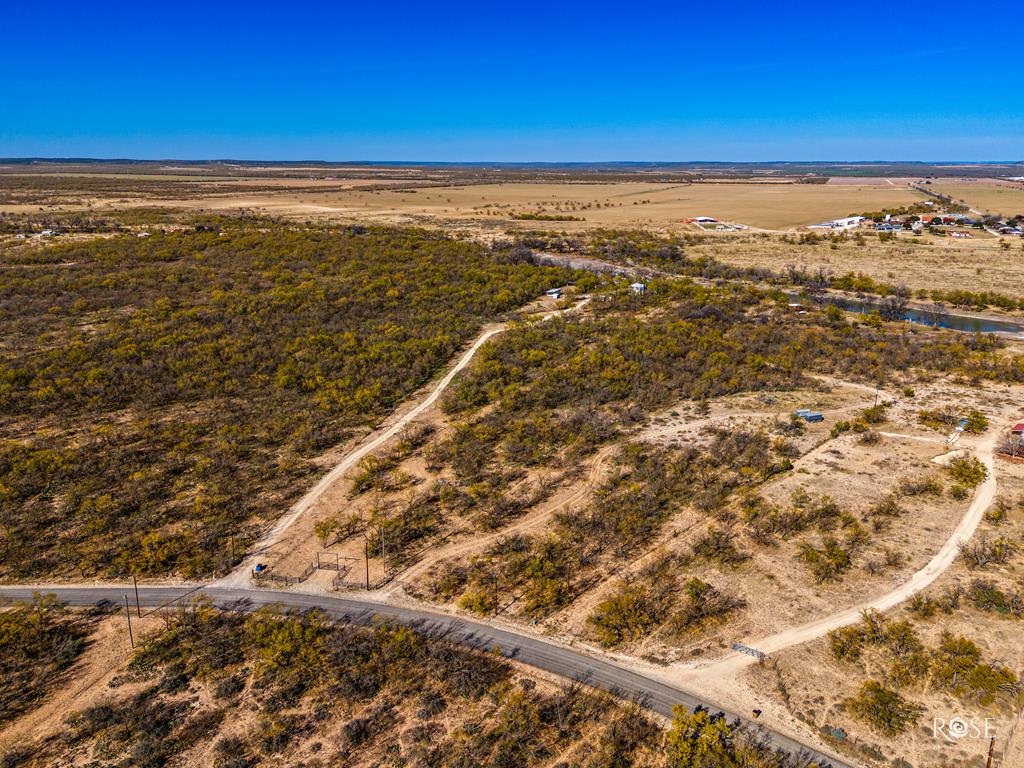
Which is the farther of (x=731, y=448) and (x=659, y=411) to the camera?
(x=659, y=411)

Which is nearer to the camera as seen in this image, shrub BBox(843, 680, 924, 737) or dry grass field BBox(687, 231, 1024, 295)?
shrub BBox(843, 680, 924, 737)

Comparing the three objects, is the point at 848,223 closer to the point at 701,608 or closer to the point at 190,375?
the point at 701,608

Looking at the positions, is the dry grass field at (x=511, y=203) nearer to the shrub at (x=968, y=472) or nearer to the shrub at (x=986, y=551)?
the shrub at (x=968, y=472)

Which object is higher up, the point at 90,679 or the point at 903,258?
the point at 903,258

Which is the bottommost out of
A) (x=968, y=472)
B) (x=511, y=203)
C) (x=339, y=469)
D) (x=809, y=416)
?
(x=339, y=469)

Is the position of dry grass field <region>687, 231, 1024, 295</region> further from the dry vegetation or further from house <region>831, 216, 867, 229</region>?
the dry vegetation

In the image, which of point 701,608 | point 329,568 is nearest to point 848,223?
point 701,608

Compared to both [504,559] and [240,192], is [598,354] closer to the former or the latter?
[504,559]

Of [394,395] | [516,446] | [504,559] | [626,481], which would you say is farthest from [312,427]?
[626,481]

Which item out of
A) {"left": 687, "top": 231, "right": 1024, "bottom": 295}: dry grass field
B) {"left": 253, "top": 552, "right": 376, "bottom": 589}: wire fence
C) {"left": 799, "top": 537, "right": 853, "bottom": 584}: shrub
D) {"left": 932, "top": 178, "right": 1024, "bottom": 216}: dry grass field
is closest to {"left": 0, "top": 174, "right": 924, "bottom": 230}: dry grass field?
{"left": 932, "top": 178, "right": 1024, "bottom": 216}: dry grass field
